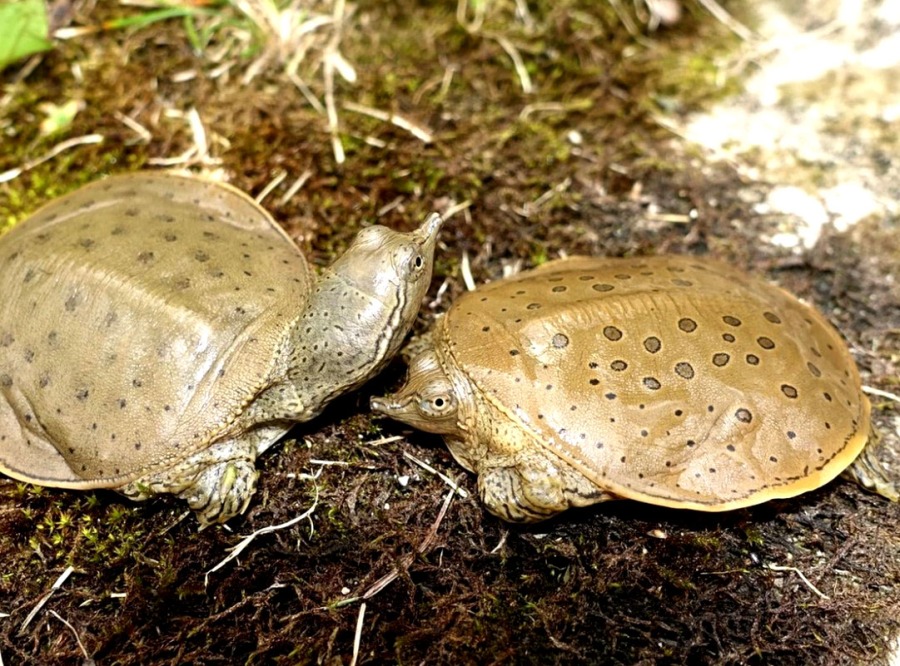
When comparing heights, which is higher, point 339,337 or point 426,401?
point 339,337

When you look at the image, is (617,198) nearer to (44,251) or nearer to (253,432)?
(253,432)

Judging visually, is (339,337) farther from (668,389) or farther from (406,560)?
(668,389)

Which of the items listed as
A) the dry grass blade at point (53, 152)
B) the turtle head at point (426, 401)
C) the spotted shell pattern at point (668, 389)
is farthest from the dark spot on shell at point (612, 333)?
the dry grass blade at point (53, 152)

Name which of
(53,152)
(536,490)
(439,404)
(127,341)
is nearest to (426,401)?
→ (439,404)

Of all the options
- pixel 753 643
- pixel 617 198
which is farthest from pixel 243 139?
pixel 753 643

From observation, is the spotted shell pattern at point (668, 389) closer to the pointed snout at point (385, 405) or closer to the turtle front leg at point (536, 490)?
the turtle front leg at point (536, 490)

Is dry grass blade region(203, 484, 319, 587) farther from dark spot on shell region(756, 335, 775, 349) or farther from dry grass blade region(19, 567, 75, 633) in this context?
dark spot on shell region(756, 335, 775, 349)
